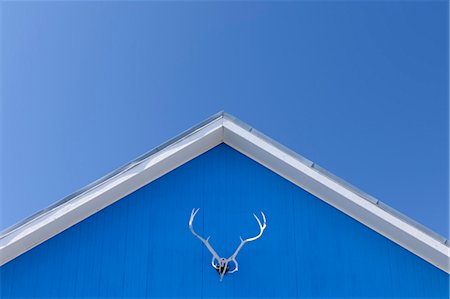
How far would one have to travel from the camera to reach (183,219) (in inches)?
220

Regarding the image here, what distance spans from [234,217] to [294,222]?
653 mm

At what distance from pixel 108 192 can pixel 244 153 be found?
159cm

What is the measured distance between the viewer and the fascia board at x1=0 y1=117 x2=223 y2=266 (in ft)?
17.5

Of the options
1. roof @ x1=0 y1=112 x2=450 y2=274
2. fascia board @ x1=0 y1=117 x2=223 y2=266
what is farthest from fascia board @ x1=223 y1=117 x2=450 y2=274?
fascia board @ x1=0 y1=117 x2=223 y2=266

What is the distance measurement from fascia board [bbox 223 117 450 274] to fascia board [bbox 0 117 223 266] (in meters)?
0.32

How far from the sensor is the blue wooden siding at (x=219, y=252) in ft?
17.4

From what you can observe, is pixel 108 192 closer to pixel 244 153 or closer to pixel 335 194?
pixel 244 153

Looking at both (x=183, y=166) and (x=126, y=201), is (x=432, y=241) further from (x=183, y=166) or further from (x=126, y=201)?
(x=126, y=201)

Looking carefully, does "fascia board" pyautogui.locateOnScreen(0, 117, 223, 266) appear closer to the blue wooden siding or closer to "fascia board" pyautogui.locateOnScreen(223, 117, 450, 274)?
the blue wooden siding

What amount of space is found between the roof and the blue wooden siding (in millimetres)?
95

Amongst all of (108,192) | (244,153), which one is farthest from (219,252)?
(108,192)

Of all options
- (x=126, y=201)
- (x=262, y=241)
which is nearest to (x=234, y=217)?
(x=262, y=241)

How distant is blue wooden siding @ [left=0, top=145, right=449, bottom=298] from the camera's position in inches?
209

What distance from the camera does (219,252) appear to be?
541cm
